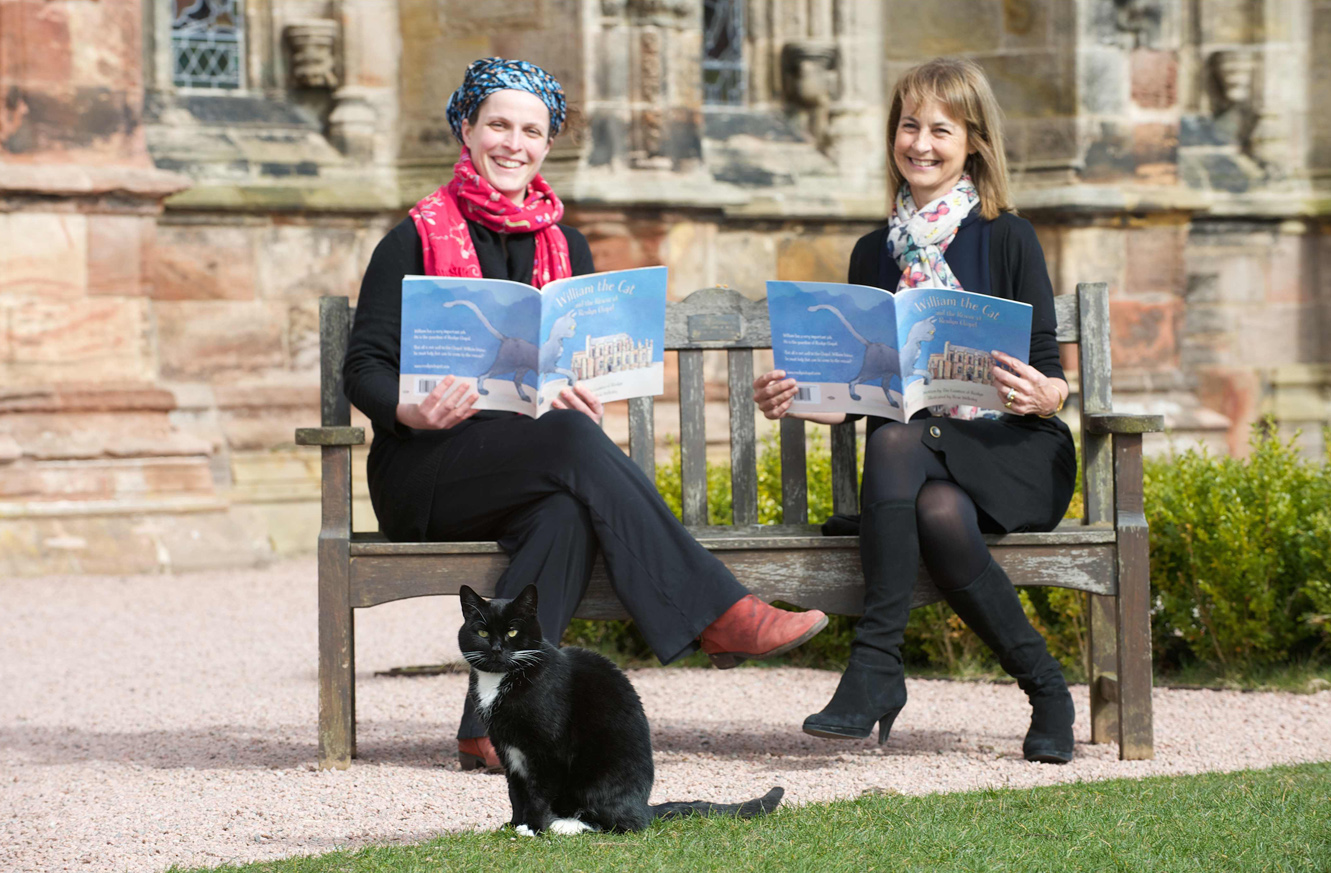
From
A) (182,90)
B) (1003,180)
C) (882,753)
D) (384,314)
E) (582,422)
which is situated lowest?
(882,753)

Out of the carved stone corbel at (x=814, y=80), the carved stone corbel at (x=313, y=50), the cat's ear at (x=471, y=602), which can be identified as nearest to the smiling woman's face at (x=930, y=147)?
the cat's ear at (x=471, y=602)

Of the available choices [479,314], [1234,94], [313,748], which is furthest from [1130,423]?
[1234,94]

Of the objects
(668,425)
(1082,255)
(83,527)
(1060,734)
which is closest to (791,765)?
(1060,734)

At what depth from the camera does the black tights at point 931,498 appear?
392cm

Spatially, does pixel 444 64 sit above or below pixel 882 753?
above

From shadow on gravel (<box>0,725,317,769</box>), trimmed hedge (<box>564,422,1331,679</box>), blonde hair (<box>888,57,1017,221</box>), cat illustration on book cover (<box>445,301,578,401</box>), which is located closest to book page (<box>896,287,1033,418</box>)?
blonde hair (<box>888,57,1017,221</box>)

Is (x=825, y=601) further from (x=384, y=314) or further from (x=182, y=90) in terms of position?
(x=182, y=90)

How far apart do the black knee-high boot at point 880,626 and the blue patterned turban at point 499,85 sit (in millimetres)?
1369

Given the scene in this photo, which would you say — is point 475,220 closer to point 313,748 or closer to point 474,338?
point 474,338

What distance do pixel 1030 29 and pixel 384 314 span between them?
22.6 ft

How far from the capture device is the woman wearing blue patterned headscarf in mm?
3721

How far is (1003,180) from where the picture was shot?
4305 millimetres

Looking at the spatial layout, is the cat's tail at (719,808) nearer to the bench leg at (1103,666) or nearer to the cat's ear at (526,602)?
the cat's ear at (526,602)

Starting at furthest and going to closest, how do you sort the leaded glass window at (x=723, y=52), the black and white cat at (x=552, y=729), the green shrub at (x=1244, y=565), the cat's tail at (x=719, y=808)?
the leaded glass window at (x=723, y=52), the green shrub at (x=1244, y=565), the cat's tail at (x=719, y=808), the black and white cat at (x=552, y=729)
